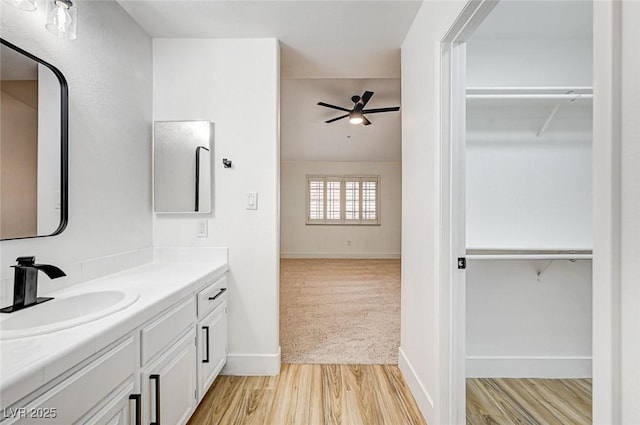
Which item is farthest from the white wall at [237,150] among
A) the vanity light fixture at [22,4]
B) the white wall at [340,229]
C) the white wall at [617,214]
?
the white wall at [340,229]

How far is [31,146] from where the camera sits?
1.47m

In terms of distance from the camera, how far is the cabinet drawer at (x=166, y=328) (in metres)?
1.36

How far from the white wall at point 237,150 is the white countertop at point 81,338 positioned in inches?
22.6

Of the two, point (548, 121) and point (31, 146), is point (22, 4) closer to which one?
point (31, 146)

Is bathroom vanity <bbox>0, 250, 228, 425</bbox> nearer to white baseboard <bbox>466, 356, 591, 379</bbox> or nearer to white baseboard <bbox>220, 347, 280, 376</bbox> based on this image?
white baseboard <bbox>220, 347, 280, 376</bbox>

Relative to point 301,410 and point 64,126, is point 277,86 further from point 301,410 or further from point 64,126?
point 301,410

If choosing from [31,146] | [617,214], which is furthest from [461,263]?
[31,146]

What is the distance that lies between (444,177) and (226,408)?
1.83 m

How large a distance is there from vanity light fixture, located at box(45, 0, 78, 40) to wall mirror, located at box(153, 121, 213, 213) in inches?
36.6

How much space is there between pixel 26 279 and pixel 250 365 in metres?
1.52

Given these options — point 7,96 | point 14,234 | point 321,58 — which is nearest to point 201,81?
point 321,58

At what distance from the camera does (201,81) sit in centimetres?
246

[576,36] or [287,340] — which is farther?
[287,340]

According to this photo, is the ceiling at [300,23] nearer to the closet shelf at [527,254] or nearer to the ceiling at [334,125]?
the closet shelf at [527,254]
